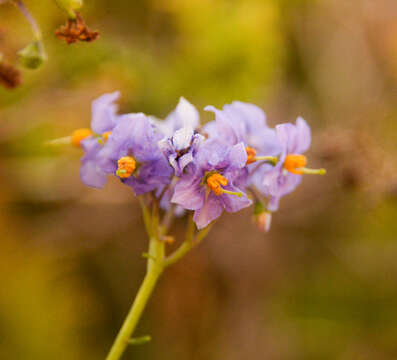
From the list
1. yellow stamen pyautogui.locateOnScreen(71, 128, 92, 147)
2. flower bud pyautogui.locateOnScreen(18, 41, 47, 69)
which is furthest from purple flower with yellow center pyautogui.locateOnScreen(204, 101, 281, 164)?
flower bud pyautogui.locateOnScreen(18, 41, 47, 69)

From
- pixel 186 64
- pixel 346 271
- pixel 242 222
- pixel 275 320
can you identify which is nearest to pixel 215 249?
pixel 242 222

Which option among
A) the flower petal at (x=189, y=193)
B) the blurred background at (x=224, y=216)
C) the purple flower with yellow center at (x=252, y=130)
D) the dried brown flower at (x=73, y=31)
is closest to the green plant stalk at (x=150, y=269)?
the flower petal at (x=189, y=193)

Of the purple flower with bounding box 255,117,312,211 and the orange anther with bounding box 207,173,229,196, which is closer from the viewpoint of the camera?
the orange anther with bounding box 207,173,229,196

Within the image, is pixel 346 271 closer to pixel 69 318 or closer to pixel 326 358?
pixel 326 358

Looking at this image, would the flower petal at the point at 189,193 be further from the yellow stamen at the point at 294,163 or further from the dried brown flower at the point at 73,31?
the dried brown flower at the point at 73,31

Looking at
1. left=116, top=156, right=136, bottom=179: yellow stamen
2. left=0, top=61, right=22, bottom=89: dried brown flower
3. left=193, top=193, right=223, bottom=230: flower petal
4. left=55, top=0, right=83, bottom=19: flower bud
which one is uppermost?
left=55, top=0, right=83, bottom=19: flower bud

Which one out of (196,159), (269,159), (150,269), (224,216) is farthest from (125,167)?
(224,216)

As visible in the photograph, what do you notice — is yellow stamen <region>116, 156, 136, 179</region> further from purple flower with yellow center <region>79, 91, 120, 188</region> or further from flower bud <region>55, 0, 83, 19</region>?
flower bud <region>55, 0, 83, 19</region>
